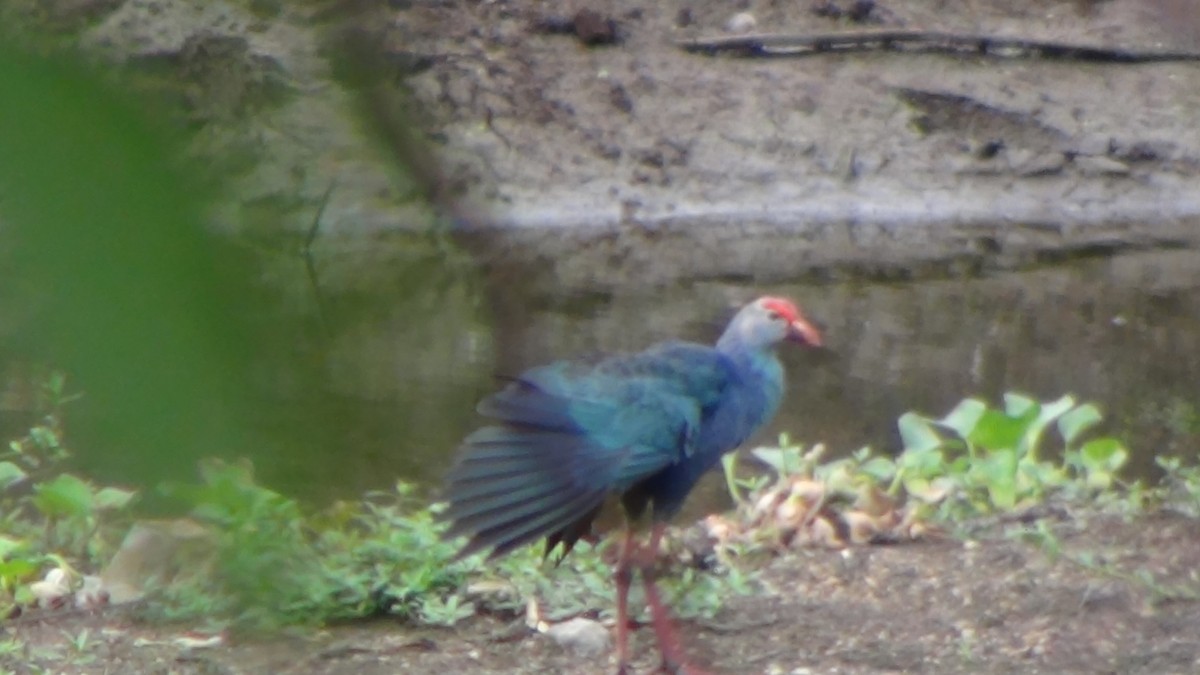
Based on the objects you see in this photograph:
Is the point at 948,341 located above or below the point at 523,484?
below

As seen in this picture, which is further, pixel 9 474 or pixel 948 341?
pixel 948 341

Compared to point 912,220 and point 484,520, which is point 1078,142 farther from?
point 484,520

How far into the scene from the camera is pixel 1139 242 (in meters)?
9.52

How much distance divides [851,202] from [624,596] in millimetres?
6691

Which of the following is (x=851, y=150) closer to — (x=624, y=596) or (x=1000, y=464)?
(x=1000, y=464)

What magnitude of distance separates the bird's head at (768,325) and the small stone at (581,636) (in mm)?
631

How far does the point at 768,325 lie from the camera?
364 cm

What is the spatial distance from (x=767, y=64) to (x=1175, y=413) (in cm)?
492

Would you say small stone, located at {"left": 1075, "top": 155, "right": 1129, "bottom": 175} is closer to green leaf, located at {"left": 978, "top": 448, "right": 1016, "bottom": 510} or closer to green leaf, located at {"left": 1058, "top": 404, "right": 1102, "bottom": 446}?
green leaf, located at {"left": 1058, "top": 404, "right": 1102, "bottom": 446}

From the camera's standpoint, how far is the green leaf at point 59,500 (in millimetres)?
3605

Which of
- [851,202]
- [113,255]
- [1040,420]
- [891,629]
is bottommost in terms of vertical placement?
[851,202]

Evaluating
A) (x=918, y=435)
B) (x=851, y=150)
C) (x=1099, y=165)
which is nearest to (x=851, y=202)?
(x=851, y=150)

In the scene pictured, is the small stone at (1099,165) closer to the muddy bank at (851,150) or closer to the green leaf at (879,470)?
the muddy bank at (851,150)

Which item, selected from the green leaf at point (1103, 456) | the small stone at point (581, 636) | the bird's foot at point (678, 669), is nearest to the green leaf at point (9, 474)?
the small stone at point (581, 636)
